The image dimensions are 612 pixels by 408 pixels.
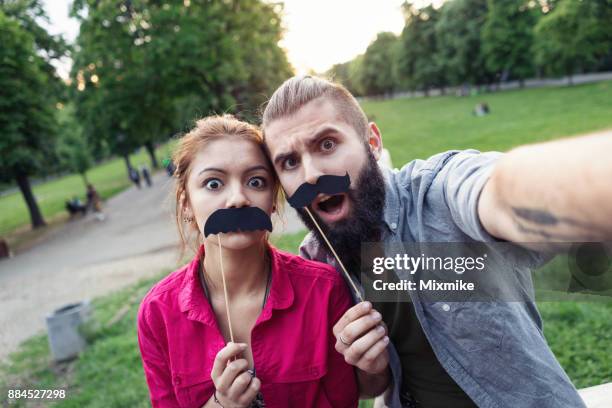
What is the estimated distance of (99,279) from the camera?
10.5 metres

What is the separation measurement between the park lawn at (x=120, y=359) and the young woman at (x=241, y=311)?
4.79 feet

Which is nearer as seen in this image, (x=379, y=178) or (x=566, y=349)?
(x=379, y=178)

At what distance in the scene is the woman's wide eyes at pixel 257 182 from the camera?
2159 millimetres

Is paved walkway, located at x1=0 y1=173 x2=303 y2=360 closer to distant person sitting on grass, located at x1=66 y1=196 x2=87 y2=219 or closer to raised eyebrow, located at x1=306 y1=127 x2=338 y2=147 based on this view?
raised eyebrow, located at x1=306 y1=127 x2=338 y2=147

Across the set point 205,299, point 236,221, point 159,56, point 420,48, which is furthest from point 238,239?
point 420,48

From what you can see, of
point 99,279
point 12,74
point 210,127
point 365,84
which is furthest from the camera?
point 365,84

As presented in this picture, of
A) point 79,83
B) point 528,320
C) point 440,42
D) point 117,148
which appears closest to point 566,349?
point 528,320

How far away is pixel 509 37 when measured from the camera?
47031mm

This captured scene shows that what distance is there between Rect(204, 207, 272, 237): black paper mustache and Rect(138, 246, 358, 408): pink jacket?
43cm

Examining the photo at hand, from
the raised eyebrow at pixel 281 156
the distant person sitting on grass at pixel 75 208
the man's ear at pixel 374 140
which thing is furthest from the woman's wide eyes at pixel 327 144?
the distant person sitting on grass at pixel 75 208

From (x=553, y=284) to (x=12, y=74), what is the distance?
21030 mm

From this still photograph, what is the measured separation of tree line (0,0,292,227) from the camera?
17281 millimetres

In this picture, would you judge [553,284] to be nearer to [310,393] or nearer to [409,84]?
[310,393]

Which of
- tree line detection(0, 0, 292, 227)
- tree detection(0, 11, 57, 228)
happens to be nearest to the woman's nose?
tree line detection(0, 0, 292, 227)
